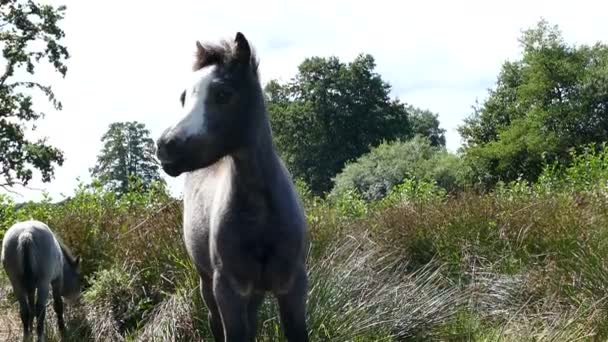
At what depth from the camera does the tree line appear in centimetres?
2500

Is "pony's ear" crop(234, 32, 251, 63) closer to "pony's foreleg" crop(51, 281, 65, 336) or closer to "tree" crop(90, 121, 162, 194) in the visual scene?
"pony's foreleg" crop(51, 281, 65, 336)

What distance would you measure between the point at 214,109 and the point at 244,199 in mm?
511

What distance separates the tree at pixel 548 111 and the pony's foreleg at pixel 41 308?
84.5 feet

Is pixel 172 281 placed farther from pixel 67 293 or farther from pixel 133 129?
pixel 133 129

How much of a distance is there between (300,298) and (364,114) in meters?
48.6

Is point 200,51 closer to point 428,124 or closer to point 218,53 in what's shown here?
point 218,53

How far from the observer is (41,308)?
704cm

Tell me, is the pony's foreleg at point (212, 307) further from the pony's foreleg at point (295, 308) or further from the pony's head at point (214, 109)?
the pony's head at point (214, 109)

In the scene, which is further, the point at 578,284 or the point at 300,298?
the point at 578,284

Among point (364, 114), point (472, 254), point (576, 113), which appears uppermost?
point (364, 114)

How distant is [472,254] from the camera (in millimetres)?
7234

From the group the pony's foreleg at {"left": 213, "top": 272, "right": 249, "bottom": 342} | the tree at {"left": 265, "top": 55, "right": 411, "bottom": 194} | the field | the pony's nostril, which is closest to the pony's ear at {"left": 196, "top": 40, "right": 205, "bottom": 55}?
the pony's nostril

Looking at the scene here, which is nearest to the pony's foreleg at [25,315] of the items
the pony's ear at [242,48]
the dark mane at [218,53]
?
the dark mane at [218,53]

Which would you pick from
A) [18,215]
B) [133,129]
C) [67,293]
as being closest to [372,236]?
[67,293]
